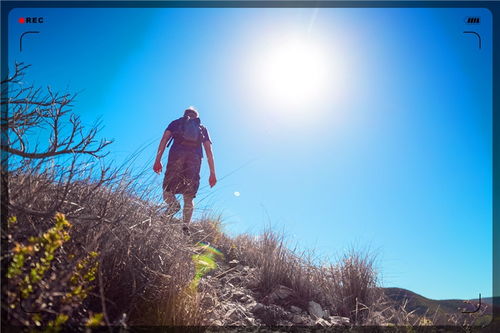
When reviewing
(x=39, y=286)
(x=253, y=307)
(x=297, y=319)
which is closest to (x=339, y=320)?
(x=297, y=319)

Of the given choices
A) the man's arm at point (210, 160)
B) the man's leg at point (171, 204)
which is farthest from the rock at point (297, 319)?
the man's arm at point (210, 160)

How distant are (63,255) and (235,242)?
12.9 feet

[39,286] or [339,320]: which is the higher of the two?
[39,286]

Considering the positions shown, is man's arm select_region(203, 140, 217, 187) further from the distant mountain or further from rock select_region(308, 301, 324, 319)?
the distant mountain

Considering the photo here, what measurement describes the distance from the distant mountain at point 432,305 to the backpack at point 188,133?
10.6ft

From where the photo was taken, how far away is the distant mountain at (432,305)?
3.77 meters

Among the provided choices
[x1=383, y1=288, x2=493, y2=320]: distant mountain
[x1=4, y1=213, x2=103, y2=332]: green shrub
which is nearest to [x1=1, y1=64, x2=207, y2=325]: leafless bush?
[x1=4, y1=213, x2=103, y2=332]: green shrub

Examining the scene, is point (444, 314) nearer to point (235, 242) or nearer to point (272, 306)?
point (272, 306)

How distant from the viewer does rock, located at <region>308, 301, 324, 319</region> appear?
3.67 metres

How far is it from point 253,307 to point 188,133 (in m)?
2.76

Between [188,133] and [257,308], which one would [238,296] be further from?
[188,133]

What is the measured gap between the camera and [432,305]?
13.2ft

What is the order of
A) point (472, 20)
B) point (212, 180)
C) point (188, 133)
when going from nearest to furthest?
point (472, 20) < point (188, 133) < point (212, 180)

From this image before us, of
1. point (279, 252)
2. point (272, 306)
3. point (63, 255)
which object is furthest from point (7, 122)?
point (279, 252)
